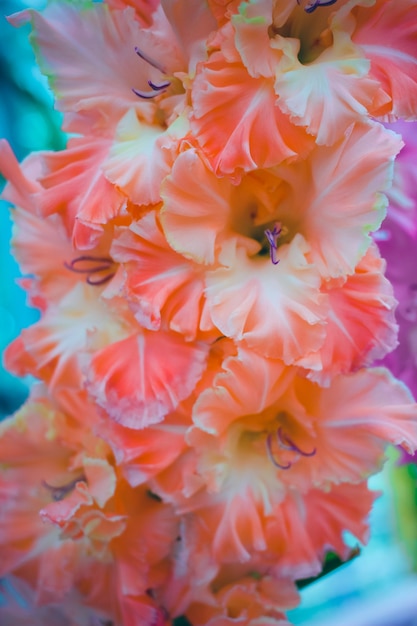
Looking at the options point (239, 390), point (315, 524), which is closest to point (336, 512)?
point (315, 524)

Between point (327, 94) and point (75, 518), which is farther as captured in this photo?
point (75, 518)

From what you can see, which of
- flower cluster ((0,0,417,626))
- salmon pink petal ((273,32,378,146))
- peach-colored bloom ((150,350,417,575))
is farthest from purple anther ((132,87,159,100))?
peach-colored bloom ((150,350,417,575))

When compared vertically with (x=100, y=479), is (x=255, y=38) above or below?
above

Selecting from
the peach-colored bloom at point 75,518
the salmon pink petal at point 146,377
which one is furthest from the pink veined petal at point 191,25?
the peach-colored bloom at point 75,518

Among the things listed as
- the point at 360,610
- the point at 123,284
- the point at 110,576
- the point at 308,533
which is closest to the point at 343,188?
the point at 123,284

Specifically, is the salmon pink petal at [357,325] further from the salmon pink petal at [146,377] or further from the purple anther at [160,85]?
the purple anther at [160,85]

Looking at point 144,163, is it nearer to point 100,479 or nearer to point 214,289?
point 214,289

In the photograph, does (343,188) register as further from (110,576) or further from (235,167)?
(110,576)
